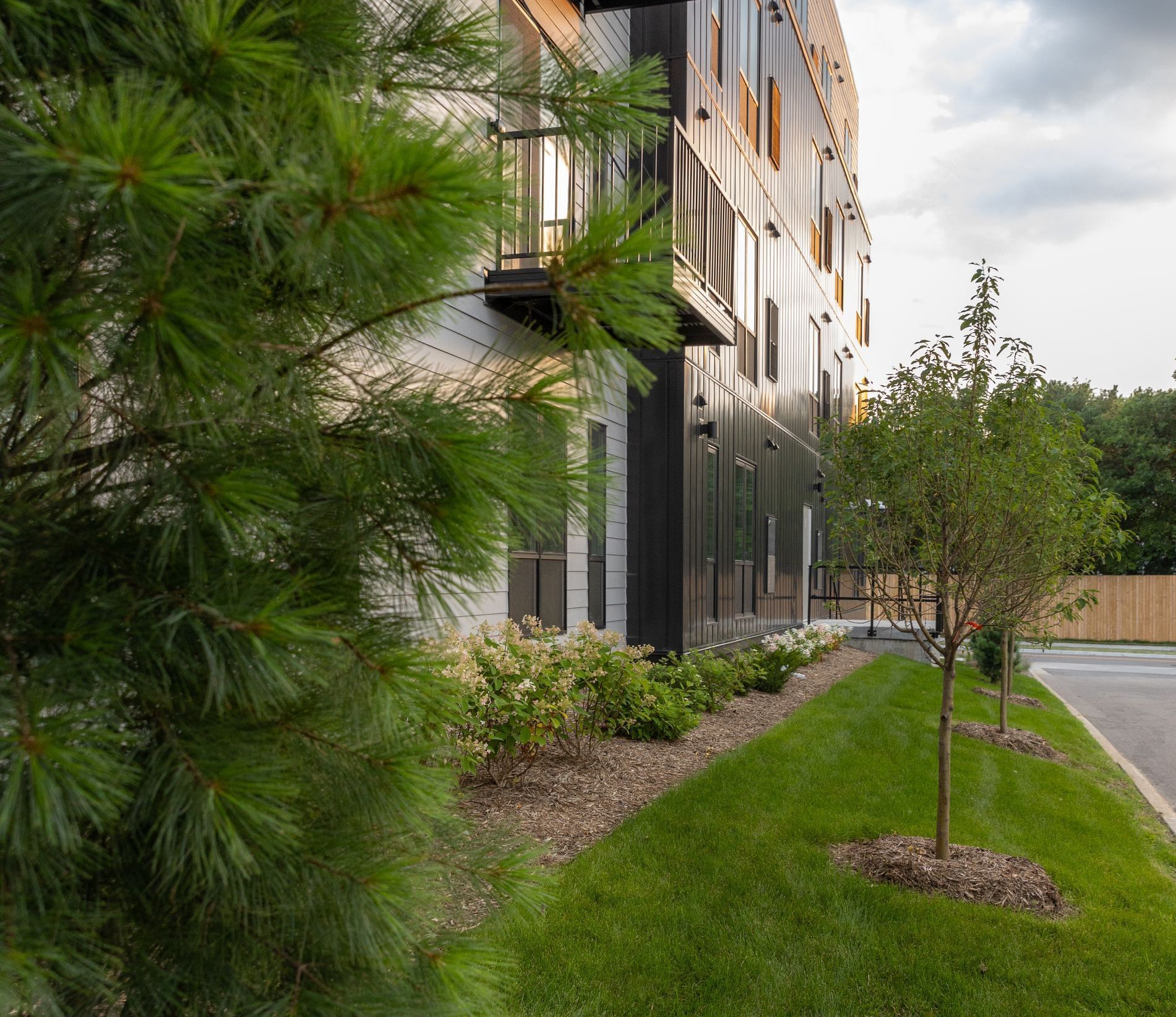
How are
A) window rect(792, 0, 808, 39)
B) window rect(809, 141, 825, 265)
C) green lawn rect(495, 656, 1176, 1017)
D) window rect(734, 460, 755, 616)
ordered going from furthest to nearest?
window rect(809, 141, 825, 265), window rect(792, 0, 808, 39), window rect(734, 460, 755, 616), green lawn rect(495, 656, 1176, 1017)

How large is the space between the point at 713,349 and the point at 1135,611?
2569cm

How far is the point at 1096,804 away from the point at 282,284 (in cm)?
800

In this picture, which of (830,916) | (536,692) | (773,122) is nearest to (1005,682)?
(536,692)

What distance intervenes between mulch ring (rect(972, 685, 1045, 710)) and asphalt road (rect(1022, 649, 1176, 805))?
741 millimetres

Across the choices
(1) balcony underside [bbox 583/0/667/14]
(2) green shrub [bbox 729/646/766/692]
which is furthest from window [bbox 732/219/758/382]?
(2) green shrub [bbox 729/646/766/692]

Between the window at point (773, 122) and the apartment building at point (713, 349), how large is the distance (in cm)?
6

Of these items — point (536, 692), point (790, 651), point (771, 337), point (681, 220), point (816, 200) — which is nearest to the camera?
point (536, 692)

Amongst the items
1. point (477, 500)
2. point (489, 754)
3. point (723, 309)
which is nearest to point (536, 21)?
point (723, 309)

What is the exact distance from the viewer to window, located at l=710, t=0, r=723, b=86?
12.6 metres

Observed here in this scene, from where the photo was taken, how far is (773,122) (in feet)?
55.3

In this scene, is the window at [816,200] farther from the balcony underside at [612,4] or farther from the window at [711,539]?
the balcony underside at [612,4]

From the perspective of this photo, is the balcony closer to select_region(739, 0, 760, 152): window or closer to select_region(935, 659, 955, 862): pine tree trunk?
select_region(935, 659, 955, 862): pine tree trunk

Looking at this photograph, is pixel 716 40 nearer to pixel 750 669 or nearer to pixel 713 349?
pixel 713 349

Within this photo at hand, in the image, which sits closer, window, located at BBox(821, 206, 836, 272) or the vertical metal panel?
the vertical metal panel
